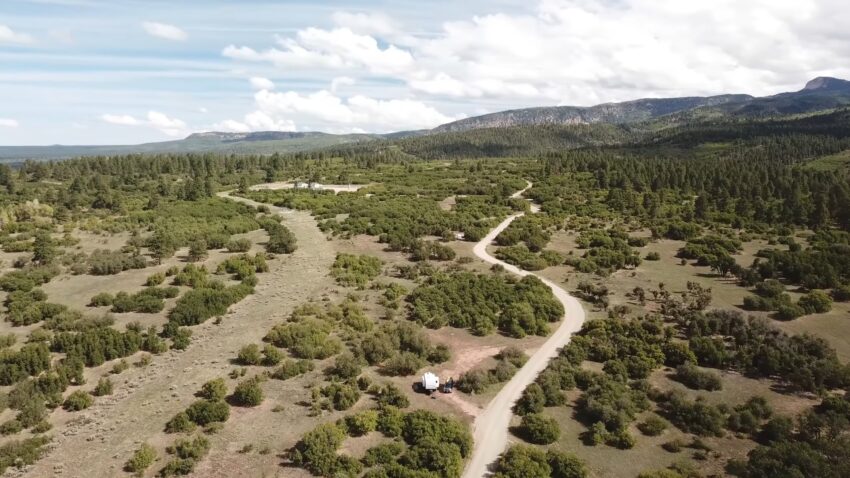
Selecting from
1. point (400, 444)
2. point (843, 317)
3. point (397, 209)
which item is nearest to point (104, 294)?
point (400, 444)

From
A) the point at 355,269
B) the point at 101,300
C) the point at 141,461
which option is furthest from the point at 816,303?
the point at 101,300

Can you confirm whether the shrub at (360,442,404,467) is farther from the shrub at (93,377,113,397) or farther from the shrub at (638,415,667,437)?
the shrub at (93,377,113,397)

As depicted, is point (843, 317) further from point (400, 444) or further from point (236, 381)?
point (236, 381)

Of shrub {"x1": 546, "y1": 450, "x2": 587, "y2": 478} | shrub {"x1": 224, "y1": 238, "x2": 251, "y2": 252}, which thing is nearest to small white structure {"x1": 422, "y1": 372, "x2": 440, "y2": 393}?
shrub {"x1": 546, "y1": 450, "x2": 587, "y2": 478}

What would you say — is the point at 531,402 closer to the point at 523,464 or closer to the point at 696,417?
the point at 523,464

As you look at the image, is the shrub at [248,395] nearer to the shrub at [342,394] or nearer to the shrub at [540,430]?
the shrub at [342,394]
